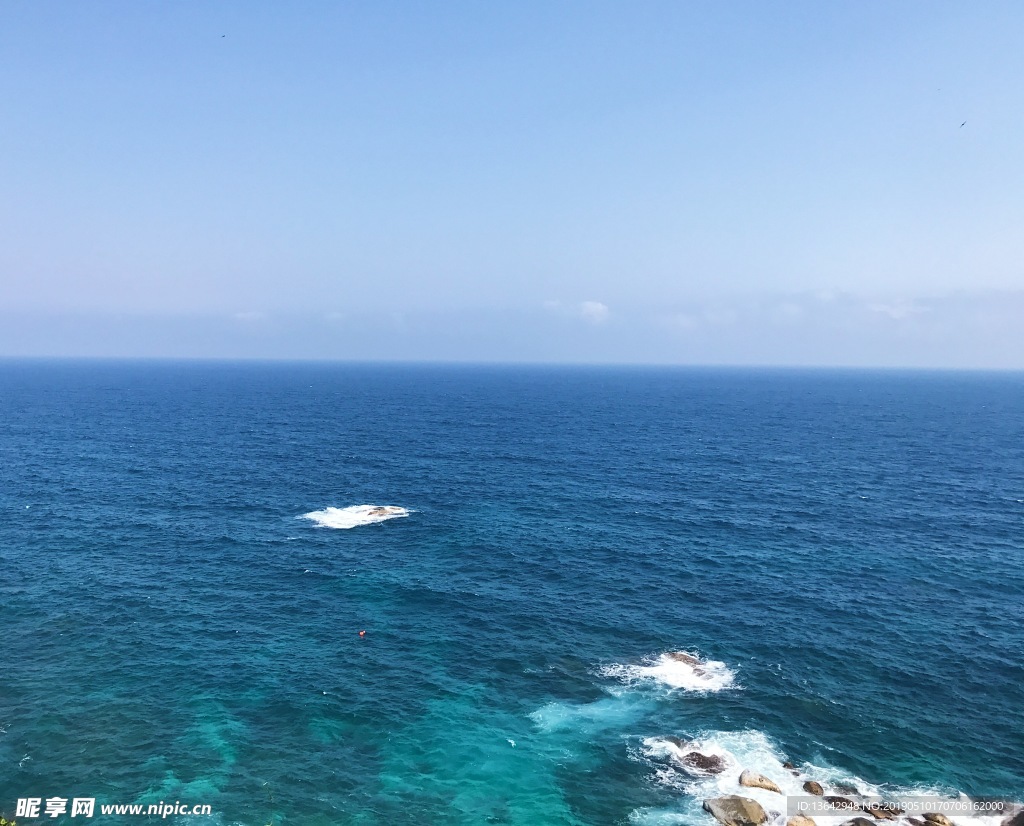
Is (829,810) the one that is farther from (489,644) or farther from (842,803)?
(489,644)

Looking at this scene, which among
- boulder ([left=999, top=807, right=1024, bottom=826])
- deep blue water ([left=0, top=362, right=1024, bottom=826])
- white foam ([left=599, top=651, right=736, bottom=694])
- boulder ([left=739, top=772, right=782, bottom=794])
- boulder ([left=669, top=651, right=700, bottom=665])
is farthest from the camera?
boulder ([left=669, top=651, right=700, bottom=665])

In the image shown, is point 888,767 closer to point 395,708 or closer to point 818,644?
point 818,644

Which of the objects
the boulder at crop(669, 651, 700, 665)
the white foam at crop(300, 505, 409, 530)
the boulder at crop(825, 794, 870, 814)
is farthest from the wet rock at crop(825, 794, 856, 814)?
the white foam at crop(300, 505, 409, 530)

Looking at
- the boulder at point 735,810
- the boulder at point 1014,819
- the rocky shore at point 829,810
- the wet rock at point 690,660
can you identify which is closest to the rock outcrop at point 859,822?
the rocky shore at point 829,810

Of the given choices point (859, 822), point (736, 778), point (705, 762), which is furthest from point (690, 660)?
point (859, 822)

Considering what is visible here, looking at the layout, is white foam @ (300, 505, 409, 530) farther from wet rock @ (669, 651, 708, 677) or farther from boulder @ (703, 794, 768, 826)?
boulder @ (703, 794, 768, 826)

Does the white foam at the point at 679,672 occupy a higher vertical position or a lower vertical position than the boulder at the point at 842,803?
higher

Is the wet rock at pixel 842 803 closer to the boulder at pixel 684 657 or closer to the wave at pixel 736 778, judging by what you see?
the wave at pixel 736 778
